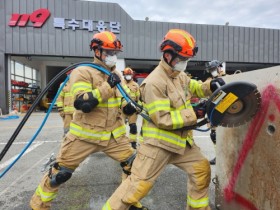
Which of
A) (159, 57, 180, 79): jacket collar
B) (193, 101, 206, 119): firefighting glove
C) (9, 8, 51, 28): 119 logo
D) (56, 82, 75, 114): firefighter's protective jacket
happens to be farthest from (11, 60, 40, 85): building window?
(193, 101, 206, 119): firefighting glove

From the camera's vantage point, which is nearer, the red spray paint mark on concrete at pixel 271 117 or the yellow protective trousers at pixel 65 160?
the red spray paint mark on concrete at pixel 271 117

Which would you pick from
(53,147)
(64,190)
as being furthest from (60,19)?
(64,190)

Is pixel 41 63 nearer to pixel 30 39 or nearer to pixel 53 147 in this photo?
pixel 30 39

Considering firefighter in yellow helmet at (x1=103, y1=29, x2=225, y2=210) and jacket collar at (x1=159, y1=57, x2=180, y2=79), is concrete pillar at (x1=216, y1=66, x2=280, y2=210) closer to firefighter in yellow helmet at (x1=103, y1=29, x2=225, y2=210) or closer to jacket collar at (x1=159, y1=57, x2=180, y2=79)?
firefighter in yellow helmet at (x1=103, y1=29, x2=225, y2=210)

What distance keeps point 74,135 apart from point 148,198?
50.4 inches

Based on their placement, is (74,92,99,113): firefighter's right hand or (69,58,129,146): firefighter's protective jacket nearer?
(74,92,99,113): firefighter's right hand

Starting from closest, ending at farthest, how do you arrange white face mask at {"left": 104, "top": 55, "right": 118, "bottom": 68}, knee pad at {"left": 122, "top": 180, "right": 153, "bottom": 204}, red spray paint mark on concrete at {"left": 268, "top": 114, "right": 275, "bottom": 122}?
red spray paint mark on concrete at {"left": 268, "top": 114, "right": 275, "bottom": 122} → knee pad at {"left": 122, "top": 180, "right": 153, "bottom": 204} → white face mask at {"left": 104, "top": 55, "right": 118, "bottom": 68}

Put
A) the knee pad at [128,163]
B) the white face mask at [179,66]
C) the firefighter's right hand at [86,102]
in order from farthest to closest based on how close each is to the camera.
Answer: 1. the knee pad at [128,163]
2. the firefighter's right hand at [86,102]
3. the white face mask at [179,66]

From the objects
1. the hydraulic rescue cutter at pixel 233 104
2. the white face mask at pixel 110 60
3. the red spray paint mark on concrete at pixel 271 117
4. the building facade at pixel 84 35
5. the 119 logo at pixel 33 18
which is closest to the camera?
the red spray paint mark on concrete at pixel 271 117

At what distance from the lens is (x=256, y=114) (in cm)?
196

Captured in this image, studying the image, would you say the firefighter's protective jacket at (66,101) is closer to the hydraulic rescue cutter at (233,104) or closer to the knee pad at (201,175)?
the knee pad at (201,175)

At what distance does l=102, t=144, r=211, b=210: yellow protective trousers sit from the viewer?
2064 millimetres

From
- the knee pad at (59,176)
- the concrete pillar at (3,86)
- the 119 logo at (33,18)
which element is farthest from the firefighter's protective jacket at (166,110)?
the concrete pillar at (3,86)

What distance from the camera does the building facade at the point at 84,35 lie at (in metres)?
15.9
